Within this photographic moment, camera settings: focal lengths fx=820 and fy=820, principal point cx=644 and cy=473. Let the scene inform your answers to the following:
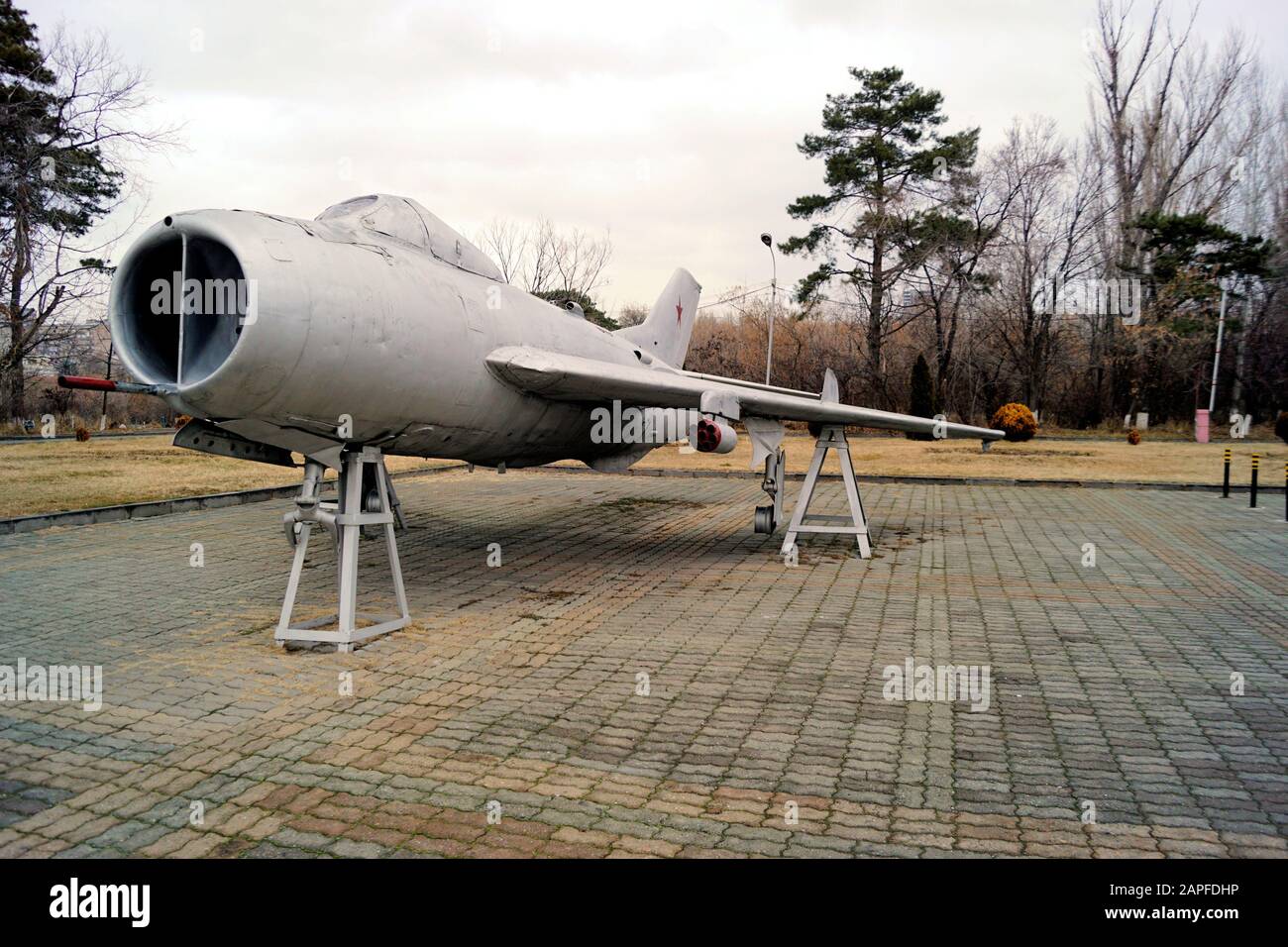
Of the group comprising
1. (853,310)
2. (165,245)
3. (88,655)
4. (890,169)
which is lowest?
(88,655)

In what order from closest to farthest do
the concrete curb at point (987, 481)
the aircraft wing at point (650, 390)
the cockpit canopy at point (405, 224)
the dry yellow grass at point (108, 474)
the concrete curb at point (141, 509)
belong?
the cockpit canopy at point (405, 224) → the aircraft wing at point (650, 390) → the concrete curb at point (141, 509) → the dry yellow grass at point (108, 474) → the concrete curb at point (987, 481)

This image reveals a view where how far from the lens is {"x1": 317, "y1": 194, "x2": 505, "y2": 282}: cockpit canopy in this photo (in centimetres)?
656

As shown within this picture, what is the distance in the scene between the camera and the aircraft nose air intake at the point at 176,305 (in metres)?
5.24

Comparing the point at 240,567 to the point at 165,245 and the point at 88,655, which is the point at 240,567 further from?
the point at 165,245

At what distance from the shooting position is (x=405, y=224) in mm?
6883

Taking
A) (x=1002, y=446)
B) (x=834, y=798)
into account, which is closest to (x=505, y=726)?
(x=834, y=798)

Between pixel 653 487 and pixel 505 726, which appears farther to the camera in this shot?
pixel 653 487

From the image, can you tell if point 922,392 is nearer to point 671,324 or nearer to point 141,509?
point 671,324

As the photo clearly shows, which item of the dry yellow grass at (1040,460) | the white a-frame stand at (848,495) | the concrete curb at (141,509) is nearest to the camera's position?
the white a-frame stand at (848,495)

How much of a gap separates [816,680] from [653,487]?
12.7 m

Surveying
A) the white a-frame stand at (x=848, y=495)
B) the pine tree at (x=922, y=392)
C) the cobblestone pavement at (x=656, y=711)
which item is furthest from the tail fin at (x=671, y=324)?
the pine tree at (x=922, y=392)

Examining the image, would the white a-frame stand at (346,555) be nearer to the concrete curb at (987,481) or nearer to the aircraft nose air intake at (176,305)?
the aircraft nose air intake at (176,305)

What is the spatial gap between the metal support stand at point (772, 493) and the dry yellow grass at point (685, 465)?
935cm

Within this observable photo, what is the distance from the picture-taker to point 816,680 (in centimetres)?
557
